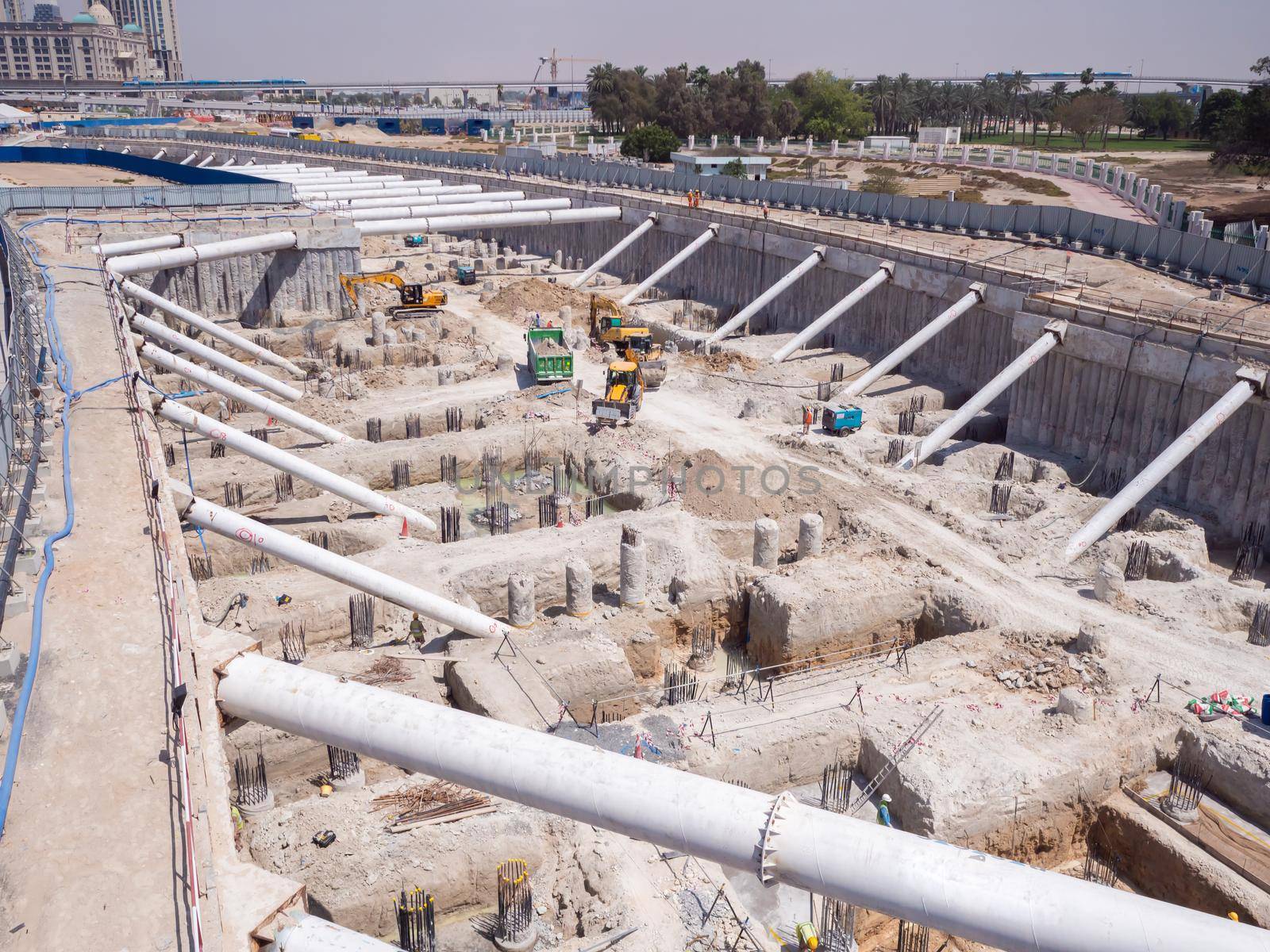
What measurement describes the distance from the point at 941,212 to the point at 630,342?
17.4 metres

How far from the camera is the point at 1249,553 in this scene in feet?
71.6

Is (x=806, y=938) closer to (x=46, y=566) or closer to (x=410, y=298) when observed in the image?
(x=46, y=566)

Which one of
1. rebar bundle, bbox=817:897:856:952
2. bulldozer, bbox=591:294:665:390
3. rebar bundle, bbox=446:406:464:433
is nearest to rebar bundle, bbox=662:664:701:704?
rebar bundle, bbox=817:897:856:952

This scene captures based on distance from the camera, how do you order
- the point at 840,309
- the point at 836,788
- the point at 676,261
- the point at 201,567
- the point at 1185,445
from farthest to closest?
1. the point at 676,261
2. the point at 840,309
3. the point at 1185,445
4. the point at 201,567
5. the point at 836,788

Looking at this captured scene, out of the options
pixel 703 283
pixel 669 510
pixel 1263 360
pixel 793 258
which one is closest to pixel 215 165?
pixel 703 283

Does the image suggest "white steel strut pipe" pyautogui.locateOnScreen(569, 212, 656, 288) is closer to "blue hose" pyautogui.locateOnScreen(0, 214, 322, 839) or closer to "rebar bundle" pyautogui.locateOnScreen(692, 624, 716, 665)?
"blue hose" pyautogui.locateOnScreen(0, 214, 322, 839)

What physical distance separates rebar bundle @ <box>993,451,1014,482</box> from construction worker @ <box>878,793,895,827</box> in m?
14.0

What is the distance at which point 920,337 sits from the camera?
3244 centimetres

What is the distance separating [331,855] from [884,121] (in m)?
97.7

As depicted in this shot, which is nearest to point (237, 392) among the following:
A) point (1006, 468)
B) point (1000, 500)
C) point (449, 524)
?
point (449, 524)

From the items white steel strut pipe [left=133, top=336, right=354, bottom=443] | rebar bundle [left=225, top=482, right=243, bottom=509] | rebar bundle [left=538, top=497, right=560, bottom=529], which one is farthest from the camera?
white steel strut pipe [left=133, top=336, right=354, bottom=443]

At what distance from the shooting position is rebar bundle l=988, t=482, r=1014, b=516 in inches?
975

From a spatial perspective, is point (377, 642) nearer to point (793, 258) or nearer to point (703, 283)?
point (793, 258)

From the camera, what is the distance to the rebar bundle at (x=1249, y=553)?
2150 cm
